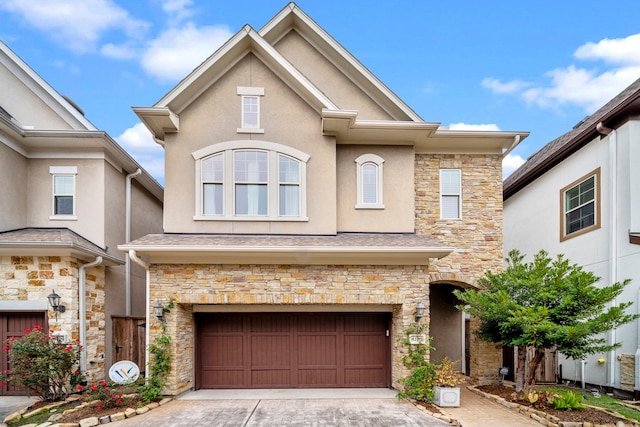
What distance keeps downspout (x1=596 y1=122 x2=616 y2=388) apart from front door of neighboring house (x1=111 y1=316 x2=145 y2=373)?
11699mm

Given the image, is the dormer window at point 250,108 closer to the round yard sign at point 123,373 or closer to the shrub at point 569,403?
the round yard sign at point 123,373

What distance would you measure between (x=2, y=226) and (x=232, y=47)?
701 cm

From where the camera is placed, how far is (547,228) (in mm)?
14422

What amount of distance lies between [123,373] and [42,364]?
5.23 ft

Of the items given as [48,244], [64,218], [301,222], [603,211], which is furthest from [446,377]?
[64,218]

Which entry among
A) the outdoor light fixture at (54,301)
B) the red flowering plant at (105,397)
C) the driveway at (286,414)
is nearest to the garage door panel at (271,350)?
the driveway at (286,414)

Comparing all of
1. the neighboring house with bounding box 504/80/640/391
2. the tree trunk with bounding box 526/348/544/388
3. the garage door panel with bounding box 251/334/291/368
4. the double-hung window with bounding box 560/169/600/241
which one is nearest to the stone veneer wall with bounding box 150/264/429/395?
the garage door panel with bounding box 251/334/291/368

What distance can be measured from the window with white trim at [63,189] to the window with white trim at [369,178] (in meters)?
7.41

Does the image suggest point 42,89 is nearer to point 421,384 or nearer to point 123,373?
point 123,373

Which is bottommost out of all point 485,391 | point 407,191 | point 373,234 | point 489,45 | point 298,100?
point 485,391

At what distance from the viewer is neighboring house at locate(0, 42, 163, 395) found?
33.5 feet

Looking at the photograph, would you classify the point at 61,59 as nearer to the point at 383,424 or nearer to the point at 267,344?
the point at 267,344

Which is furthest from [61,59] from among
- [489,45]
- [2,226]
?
[489,45]

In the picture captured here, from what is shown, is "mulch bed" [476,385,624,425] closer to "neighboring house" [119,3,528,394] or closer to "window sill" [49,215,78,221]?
"neighboring house" [119,3,528,394]
